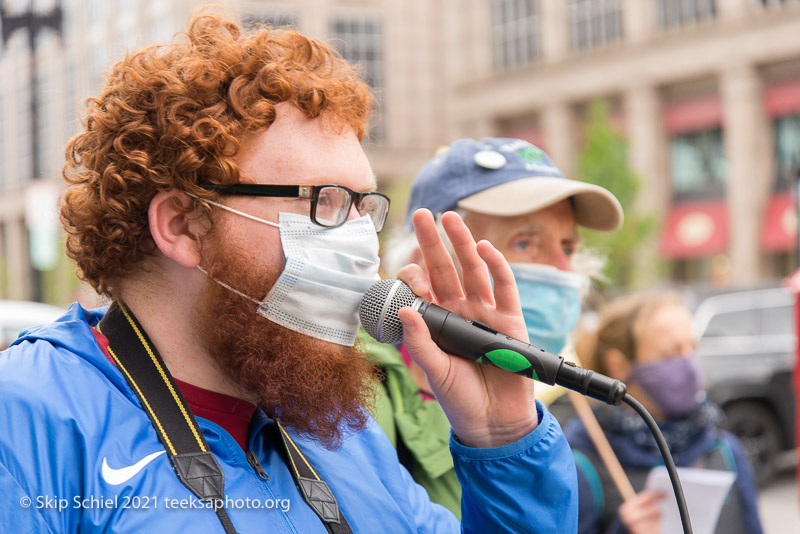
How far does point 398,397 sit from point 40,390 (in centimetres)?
134

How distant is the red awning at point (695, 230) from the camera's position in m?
30.5

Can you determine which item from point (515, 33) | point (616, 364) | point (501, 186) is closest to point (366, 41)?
point (515, 33)

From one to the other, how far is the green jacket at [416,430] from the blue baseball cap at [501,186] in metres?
0.56

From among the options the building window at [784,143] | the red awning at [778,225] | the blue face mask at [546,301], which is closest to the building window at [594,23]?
the building window at [784,143]

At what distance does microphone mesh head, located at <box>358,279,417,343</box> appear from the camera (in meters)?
1.81

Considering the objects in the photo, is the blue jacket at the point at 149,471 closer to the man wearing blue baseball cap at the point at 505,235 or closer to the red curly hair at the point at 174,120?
the red curly hair at the point at 174,120

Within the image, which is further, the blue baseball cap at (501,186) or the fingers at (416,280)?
the blue baseball cap at (501,186)

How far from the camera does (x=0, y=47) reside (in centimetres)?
916

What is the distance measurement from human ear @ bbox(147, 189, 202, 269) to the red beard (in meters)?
0.04

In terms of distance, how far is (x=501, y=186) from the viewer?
9.53 ft

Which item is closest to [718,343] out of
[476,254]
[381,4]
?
[476,254]

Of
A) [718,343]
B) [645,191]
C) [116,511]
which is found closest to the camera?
[116,511]

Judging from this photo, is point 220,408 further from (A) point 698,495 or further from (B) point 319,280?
(A) point 698,495

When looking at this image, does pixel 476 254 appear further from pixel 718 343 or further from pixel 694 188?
pixel 694 188
